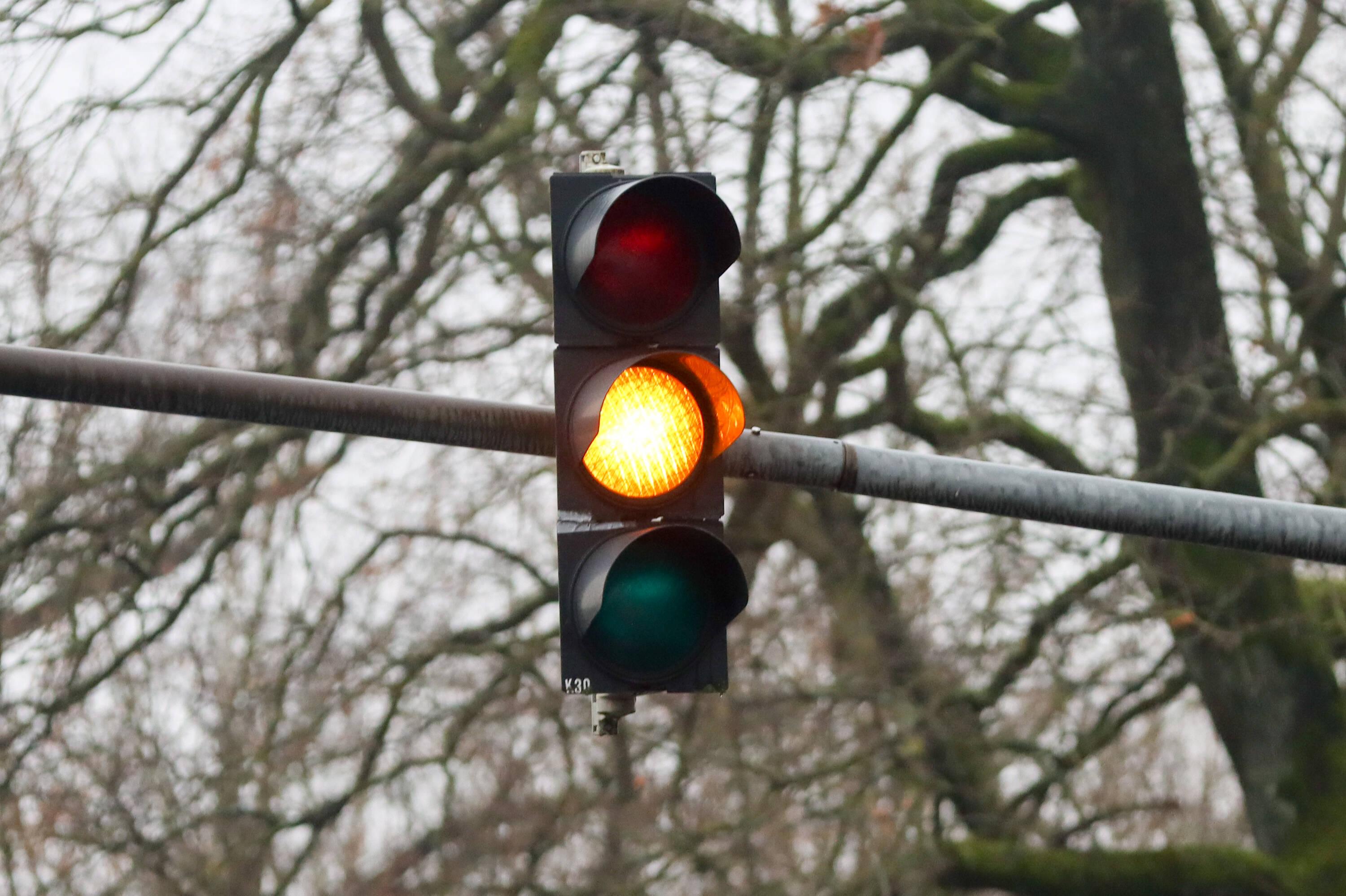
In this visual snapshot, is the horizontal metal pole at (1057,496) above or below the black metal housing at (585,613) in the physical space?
above

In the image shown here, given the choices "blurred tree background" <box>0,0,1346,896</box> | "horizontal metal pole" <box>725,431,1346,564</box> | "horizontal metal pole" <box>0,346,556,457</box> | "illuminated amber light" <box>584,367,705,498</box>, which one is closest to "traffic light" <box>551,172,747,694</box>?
"illuminated amber light" <box>584,367,705,498</box>

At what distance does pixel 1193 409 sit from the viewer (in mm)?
10398

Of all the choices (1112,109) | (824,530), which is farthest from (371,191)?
(1112,109)

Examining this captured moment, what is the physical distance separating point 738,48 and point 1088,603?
3.69 metres

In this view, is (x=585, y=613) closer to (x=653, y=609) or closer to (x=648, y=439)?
(x=653, y=609)

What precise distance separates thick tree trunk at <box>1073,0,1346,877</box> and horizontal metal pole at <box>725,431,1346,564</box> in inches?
245

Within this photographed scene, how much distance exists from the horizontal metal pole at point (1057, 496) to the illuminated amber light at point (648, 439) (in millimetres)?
287

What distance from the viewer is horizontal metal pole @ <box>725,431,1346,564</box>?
141 inches

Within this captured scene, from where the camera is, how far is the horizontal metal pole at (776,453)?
3.24 meters

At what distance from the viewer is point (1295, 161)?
1123 centimetres

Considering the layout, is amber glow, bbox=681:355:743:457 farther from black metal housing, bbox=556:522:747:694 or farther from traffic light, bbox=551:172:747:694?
black metal housing, bbox=556:522:747:694

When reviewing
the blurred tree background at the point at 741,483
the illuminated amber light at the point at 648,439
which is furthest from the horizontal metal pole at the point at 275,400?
the blurred tree background at the point at 741,483

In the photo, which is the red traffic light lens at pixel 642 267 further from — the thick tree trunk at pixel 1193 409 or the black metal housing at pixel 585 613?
the thick tree trunk at pixel 1193 409

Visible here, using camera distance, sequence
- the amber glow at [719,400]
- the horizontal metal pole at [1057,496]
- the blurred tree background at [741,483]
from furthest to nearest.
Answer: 1. the blurred tree background at [741,483]
2. the horizontal metal pole at [1057,496]
3. the amber glow at [719,400]
